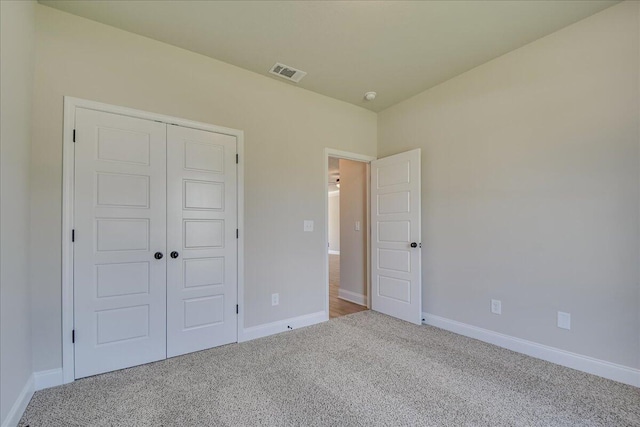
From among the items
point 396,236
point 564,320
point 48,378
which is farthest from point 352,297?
point 48,378

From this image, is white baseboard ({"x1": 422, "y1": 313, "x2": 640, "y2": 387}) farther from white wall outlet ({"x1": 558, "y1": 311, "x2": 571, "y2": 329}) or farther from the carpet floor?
white wall outlet ({"x1": 558, "y1": 311, "x2": 571, "y2": 329})

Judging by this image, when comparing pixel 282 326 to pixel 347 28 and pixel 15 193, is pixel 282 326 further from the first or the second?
pixel 347 28

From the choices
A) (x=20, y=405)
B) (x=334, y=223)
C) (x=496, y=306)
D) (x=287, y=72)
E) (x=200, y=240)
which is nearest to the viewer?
(x=20, y=405)

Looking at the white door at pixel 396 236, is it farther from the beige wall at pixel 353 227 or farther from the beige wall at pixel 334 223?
the beige wall at pixel 334 223

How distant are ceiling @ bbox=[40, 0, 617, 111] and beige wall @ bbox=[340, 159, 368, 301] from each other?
5.43 feet

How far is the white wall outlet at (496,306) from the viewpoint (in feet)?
9.08

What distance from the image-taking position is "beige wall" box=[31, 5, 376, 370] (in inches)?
81.7

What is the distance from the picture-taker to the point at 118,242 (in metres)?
2.31

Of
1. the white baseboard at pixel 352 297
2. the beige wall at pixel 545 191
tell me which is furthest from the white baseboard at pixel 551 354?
the white baseboard at pixel 352 297

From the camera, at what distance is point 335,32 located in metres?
2.41

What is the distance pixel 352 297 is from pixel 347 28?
11.4 ft

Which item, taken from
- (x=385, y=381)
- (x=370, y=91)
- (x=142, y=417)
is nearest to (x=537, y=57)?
(x=370, y=91)

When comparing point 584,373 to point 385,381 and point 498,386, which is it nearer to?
point 498,386

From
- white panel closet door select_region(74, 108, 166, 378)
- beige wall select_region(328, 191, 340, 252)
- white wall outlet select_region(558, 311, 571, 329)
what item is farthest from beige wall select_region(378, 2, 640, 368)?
beige wall select_region(328, 191, 340, 252)
